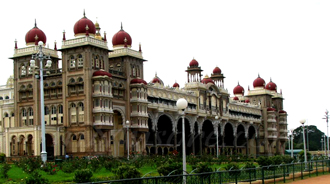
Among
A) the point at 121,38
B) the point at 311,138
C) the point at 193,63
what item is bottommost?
the point at 311,138

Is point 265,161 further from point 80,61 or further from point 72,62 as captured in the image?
point 72,62

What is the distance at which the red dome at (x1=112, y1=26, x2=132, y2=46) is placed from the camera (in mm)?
66062

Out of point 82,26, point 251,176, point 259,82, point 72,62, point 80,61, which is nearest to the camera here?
point 251,176

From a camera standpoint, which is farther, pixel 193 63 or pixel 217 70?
pixel 217 70

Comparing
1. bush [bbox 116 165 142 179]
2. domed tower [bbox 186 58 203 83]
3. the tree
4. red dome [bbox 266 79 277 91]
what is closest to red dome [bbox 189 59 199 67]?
domed tower [bbox 186 58 203 83]

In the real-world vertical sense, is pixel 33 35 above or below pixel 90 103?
above

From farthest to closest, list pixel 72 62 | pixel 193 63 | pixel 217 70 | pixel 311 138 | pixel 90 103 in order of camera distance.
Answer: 1. pixel 311 138
2. pixel 217 70
3. pixel 193 63
4. pixel 72 62
5. pixel 90 103

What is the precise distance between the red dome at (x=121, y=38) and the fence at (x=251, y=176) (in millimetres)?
36141

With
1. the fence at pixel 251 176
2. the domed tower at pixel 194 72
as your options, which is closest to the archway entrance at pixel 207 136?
the domed tower at pixel 194 72

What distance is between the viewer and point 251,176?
26109 mm

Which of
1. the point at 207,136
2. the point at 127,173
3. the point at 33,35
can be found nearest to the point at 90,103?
the point at 33,35

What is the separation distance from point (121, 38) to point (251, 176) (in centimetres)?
4291

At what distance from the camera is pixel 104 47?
200 ft

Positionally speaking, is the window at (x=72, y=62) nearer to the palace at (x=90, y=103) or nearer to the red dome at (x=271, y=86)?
the palace at (x=90, y=103)
